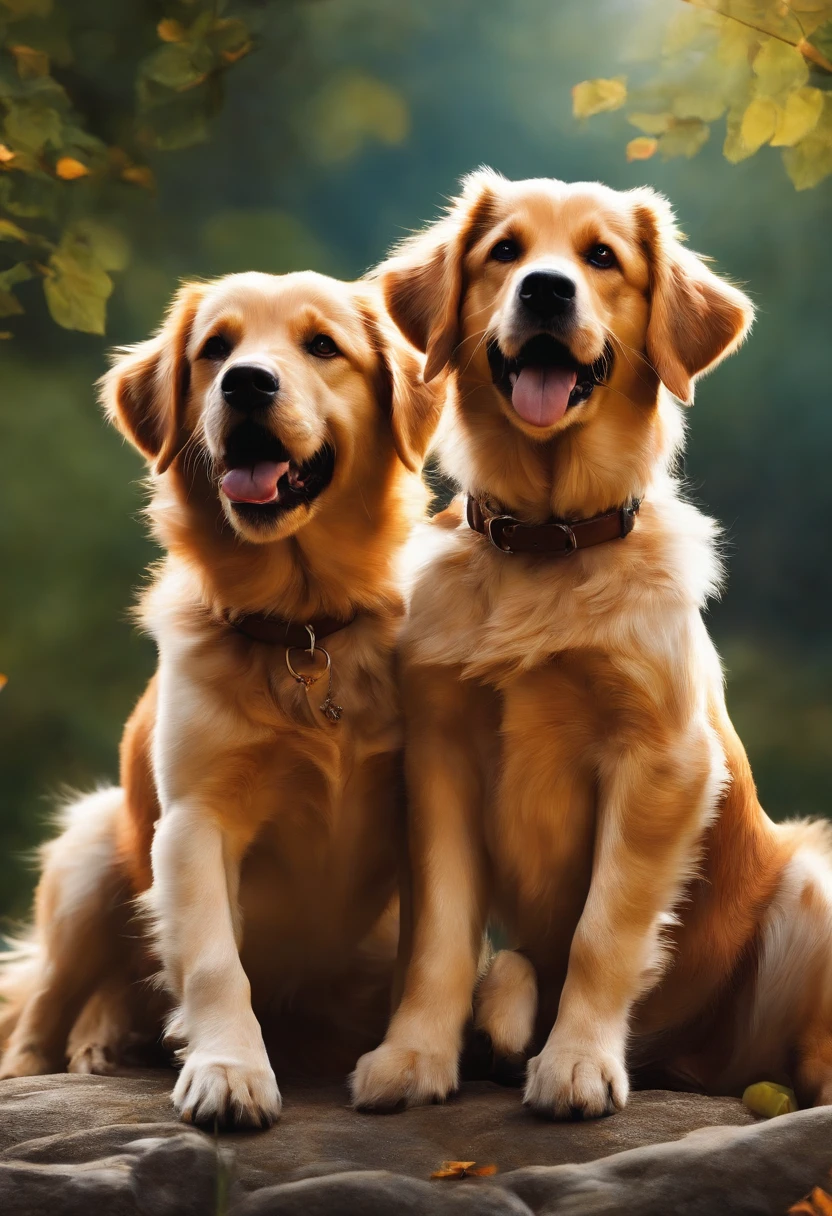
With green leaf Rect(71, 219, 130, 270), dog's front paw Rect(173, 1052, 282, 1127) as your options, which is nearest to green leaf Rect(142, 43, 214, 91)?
green leaf Rect(71, 219, 130, 270)

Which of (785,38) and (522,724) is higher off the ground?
(785,38)

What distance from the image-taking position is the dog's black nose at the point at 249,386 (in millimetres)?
2162

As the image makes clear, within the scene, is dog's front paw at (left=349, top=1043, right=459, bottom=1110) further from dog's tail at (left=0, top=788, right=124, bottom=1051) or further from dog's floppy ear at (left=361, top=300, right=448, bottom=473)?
dog's floppy ear at (left=361, top=300, right=448, bottom=473)

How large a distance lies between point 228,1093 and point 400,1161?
260 millimetres

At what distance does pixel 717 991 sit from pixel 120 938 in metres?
1.10

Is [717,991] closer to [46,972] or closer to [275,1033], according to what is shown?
[275,1033]

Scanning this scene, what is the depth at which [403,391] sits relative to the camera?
95.7 inches

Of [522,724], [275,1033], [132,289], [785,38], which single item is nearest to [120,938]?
[275,1033]

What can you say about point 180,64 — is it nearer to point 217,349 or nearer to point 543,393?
point 217,349

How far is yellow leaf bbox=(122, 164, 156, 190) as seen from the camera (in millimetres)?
2488

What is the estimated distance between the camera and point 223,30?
7.50 ft

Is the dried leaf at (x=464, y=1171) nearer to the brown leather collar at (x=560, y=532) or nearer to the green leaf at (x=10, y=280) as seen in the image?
the brown leather collar at (x=560, y=532)

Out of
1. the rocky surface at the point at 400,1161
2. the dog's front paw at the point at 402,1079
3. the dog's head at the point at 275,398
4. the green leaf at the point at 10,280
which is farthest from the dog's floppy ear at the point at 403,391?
the rocky surface at the point at 400,1161

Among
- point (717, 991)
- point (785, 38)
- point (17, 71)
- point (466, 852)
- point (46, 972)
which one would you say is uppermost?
point (785, 38)
